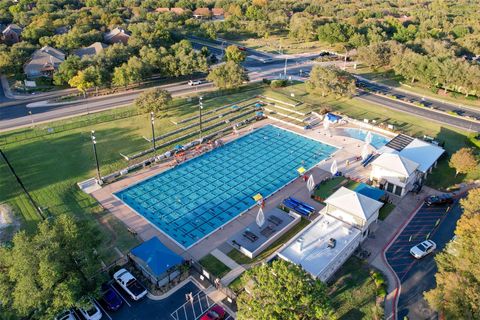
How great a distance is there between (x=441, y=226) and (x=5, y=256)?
35401 mm

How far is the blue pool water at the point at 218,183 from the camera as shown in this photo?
3412 centimetres

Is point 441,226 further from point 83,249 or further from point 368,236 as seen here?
point 83,249

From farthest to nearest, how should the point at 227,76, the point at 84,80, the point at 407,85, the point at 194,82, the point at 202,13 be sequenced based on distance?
the point at 202,13 < the point at 407,85 < the point at 194,82 < the point at 227,76 < the point at 84,80

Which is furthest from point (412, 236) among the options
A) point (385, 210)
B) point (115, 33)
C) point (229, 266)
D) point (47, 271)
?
point (115, 33)

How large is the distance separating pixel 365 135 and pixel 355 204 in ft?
71.9

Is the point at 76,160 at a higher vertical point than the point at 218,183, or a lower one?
higher

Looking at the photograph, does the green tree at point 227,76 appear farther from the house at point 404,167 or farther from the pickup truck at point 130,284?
the pickup truck at point 130,284

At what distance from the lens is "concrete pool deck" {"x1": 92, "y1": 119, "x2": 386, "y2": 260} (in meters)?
31.1

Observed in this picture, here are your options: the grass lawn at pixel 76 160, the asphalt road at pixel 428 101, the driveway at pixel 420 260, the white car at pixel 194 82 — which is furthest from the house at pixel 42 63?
the driveway at pixel 420 260

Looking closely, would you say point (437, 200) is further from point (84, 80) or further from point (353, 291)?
point (84, 80)

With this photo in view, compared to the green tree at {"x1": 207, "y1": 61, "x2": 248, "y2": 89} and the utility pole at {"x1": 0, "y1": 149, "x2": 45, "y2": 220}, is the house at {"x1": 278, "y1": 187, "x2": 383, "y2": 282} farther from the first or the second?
the green tree at {"x1": 207, "y1": 61, "x2": 248, "y2": 89}

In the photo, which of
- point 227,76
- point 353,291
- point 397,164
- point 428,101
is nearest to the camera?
point 353,291

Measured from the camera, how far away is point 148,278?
27219 mm

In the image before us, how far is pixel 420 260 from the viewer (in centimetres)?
2923
